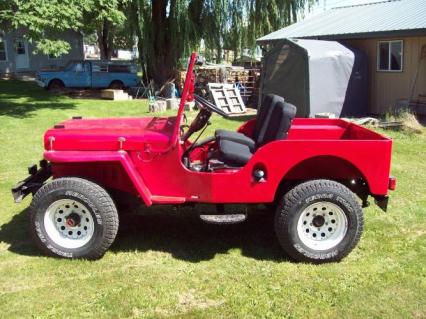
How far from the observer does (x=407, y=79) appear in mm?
14891

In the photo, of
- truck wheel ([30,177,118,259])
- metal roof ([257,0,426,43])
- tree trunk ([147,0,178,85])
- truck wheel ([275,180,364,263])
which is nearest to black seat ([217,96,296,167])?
truck wheel ([275,180,364,263])

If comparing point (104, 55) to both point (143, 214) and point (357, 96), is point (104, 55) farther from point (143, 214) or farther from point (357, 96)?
point (143, 214)

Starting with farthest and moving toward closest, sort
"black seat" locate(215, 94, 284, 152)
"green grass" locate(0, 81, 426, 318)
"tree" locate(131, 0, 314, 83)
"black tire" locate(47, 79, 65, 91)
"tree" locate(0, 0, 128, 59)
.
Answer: "black tire" locate(47, 79, 65, 91) < "tree" locate(131, 0, 314, 83) < "tree" locate(0, 0, 128, 59) < "black seat" locate(215, 94, 284, 152) < "green grass" locate(0, 81, 426, 318)

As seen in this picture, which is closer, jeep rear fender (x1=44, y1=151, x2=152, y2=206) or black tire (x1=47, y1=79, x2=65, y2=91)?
jeep rear fender (x1=44, y1=151, x2=152, y2=206)

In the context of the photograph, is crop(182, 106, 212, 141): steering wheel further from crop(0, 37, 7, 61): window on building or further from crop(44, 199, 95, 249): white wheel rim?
crop(0, 37, 7, 61): window on building

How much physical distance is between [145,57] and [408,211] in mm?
17131

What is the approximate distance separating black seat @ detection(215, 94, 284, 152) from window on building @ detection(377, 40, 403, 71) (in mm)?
11027

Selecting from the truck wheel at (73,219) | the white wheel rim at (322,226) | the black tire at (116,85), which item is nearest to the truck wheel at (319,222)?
the white wheel rim at (322,226)

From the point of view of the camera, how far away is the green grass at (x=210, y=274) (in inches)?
151

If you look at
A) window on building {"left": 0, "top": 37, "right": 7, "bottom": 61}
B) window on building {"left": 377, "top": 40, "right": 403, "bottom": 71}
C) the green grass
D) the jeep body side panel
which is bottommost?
the green grass

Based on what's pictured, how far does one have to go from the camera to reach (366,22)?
15953 millimetres

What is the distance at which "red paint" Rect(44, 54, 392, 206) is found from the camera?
4445 millimetres

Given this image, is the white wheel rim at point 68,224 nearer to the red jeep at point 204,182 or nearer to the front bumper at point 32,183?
the red jeep at point 204,182

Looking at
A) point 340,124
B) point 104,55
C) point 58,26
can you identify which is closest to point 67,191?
point 340,124
